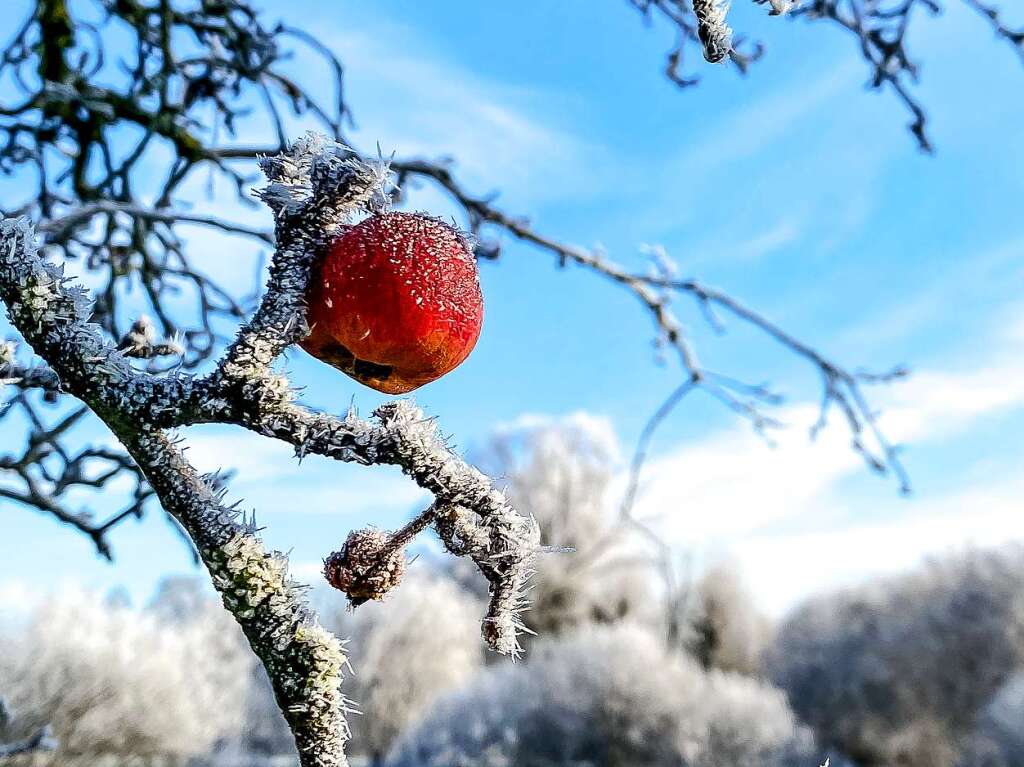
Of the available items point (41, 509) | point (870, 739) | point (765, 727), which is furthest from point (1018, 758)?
point (41, 509)

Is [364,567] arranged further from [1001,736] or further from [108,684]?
[1001,736]

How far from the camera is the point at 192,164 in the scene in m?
2.13

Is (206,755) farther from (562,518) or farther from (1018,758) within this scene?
(562,518)

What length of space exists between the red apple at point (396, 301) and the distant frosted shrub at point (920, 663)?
7.64 m

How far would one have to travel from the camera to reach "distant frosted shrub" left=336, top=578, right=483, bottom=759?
7.91 metres

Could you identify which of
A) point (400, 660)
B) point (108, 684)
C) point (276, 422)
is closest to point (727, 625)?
point (400, 660)

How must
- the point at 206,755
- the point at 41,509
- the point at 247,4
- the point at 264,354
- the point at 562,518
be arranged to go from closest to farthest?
the point at 264,354
the point at 41,509
the point at 247,4
the point at 206,755
the point at 562,518

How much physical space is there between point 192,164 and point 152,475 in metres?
1.80

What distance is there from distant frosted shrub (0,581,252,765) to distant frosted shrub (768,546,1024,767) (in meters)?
5.08

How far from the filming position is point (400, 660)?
27.2 feet

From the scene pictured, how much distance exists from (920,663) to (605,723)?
3339 millimetres

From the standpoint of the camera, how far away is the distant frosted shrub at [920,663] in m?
7.16

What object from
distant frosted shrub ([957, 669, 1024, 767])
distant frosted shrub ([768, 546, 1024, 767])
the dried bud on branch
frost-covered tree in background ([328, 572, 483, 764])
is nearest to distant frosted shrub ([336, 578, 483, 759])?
frost-covered tree in background ([328, 572, 483, 764])

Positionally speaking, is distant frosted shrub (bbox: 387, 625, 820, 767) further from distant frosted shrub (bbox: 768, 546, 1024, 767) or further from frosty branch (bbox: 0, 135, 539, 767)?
frosty branch (bbox: 0, 135, 539, 767)
